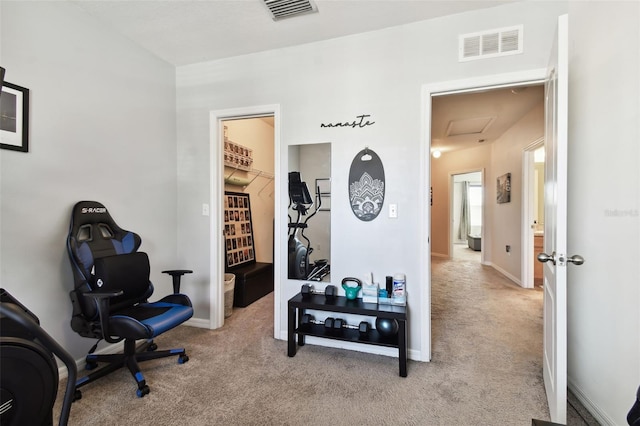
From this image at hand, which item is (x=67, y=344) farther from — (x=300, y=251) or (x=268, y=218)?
(x=268, y=218)

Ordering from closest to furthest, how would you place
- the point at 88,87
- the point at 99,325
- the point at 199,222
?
1. the point at 99,325
2. the point at 88,87
3. the point at 199,222

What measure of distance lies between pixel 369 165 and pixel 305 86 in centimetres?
92

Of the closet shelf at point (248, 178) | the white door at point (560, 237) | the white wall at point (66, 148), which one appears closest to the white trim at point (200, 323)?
the white wall at point (66, 148)

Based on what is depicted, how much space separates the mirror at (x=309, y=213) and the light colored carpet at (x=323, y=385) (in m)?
0.68

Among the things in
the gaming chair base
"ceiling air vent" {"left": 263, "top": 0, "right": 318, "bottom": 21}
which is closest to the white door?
"ceiling air vent" {"left": 263, "top": 0, "right": 318, "bottom": 21}

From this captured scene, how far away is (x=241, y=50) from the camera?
268 centimetres

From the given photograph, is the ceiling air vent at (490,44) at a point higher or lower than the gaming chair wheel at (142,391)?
higher

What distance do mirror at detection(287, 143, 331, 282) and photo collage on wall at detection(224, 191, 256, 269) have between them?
1.38 m

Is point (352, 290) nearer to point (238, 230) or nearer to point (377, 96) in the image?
point (377, 96)

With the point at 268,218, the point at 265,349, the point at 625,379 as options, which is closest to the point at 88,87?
the point at 265,349

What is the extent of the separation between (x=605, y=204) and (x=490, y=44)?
4.36ft

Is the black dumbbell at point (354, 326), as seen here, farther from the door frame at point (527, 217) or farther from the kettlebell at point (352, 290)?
the door frame at point (527, 217)

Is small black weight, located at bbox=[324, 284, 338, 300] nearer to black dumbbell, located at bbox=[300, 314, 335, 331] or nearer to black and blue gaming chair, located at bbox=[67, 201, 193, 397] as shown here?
black dumbbell, located at bbox=[300, 314, 335, 331]

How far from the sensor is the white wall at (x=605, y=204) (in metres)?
1.37
